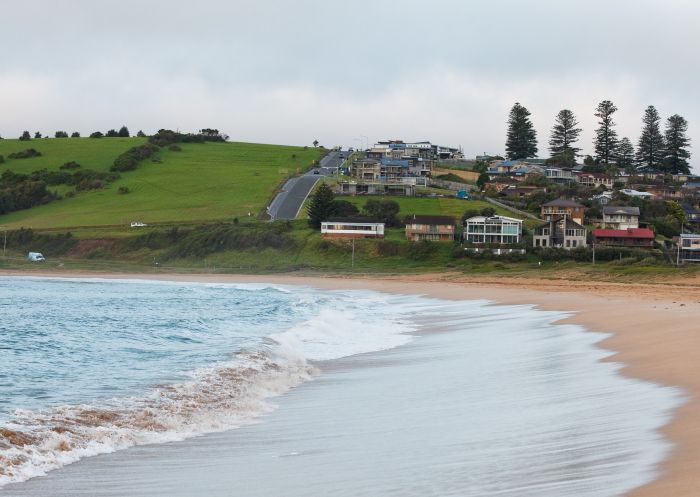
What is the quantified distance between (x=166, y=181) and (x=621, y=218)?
54.2 meters

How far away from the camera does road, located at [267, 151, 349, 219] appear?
87.2 metres

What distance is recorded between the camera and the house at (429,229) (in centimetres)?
7331

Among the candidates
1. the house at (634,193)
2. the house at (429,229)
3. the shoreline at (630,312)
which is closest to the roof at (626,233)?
the house at (429,229)

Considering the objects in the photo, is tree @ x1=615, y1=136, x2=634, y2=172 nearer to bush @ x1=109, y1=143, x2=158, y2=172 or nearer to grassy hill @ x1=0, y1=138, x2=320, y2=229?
grassy hill @ x1=0, y1=138, x2=320, y2=229

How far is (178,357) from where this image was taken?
1877cm

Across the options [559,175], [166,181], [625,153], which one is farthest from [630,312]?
[625,153]

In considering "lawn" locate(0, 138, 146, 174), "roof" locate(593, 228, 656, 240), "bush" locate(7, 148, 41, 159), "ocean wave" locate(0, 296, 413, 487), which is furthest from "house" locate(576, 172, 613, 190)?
"ocean wave" locate(0, 296, 413, 487)

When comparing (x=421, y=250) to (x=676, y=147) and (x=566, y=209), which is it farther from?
(x=676, y=147)

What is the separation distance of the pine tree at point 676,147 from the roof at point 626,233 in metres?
69.4

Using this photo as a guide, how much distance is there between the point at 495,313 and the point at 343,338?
8.71 meters

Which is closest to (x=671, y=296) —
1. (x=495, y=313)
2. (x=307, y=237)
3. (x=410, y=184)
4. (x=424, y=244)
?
(x=495, y=313)

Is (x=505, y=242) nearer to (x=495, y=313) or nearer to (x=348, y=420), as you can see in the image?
(x=495, y=313)

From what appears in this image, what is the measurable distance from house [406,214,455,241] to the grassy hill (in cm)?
1961

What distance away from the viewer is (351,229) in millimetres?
75562
